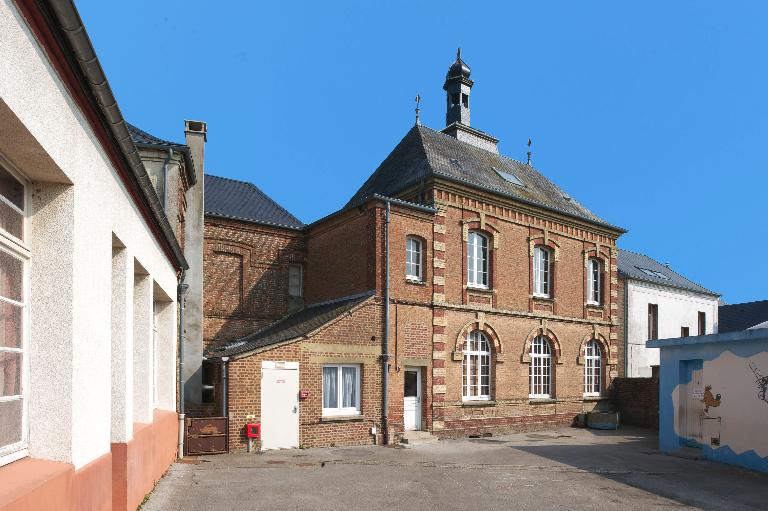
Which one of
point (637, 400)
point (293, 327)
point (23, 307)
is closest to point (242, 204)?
point (293, 327)

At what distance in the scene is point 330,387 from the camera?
645 inches

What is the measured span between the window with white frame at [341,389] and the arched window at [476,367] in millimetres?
4075

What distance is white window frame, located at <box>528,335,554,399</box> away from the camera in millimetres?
21484

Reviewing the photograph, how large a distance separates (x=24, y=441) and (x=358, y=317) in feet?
40.4

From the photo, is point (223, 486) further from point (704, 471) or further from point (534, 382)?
point (534, 382)

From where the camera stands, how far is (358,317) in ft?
55.0

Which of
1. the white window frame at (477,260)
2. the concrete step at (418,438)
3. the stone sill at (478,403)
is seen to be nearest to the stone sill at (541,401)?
the stone sill at (478,403)

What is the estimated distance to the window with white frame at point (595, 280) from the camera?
24016 millimetres

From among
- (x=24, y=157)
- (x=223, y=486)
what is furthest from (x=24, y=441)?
(x=223, y=486)

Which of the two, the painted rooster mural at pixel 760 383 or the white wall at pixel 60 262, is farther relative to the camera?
the painted rooster mural at pixel 760 383

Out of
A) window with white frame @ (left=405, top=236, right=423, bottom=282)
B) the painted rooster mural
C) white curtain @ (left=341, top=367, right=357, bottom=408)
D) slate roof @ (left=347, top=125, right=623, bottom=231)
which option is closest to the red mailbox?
white curtain @ (left=341, top=367, right=357, bottom=408)

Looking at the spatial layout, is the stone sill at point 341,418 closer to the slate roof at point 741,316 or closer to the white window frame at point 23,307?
the white window frame at point 23,307

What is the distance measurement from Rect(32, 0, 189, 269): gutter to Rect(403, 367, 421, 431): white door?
39.1 feet

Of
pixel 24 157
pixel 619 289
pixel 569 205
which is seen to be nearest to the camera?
pixel 24 157
